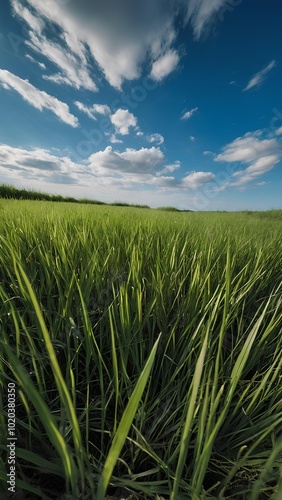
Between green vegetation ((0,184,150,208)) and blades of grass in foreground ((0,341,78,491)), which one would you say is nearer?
blades of grass in foreground ((0,341,78,491))

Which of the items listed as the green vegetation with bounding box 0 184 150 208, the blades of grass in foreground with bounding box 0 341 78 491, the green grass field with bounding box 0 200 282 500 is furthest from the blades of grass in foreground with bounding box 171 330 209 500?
the green vegetation with bounding box 0 184 150 208

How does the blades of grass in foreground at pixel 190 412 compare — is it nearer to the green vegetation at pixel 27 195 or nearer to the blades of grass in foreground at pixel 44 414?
the blades of grass in foreground at pixel 44 414

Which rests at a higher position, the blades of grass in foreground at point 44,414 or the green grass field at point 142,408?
the blades of grass in foreground at point 44,414

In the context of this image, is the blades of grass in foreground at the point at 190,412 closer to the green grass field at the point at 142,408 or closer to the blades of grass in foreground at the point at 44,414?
the green grass field at the point at 142,408

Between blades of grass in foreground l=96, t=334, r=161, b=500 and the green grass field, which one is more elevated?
blades of grass in foreground l=96, t=334, r=161, b=500

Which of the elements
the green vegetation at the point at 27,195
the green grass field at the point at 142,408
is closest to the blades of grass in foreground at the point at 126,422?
the green grass field at the point at 142,408

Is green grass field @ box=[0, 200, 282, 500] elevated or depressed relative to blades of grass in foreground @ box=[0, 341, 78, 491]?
depressed

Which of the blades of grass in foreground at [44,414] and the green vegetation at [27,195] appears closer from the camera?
the blades of grass in foreground at [44,414]

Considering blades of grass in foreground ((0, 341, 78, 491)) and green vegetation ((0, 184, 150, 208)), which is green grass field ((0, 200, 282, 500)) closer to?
blades of grass in foreground ((0, 341, 78, 491))

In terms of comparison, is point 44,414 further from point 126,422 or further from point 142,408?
point 142,408

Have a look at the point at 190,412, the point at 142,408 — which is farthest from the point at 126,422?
the point at 142,408

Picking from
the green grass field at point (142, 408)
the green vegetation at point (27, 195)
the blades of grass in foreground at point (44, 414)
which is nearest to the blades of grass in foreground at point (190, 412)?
the green grass field at point (142, 408)

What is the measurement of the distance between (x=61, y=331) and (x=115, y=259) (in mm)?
315

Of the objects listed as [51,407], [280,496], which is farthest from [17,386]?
[280,496]
